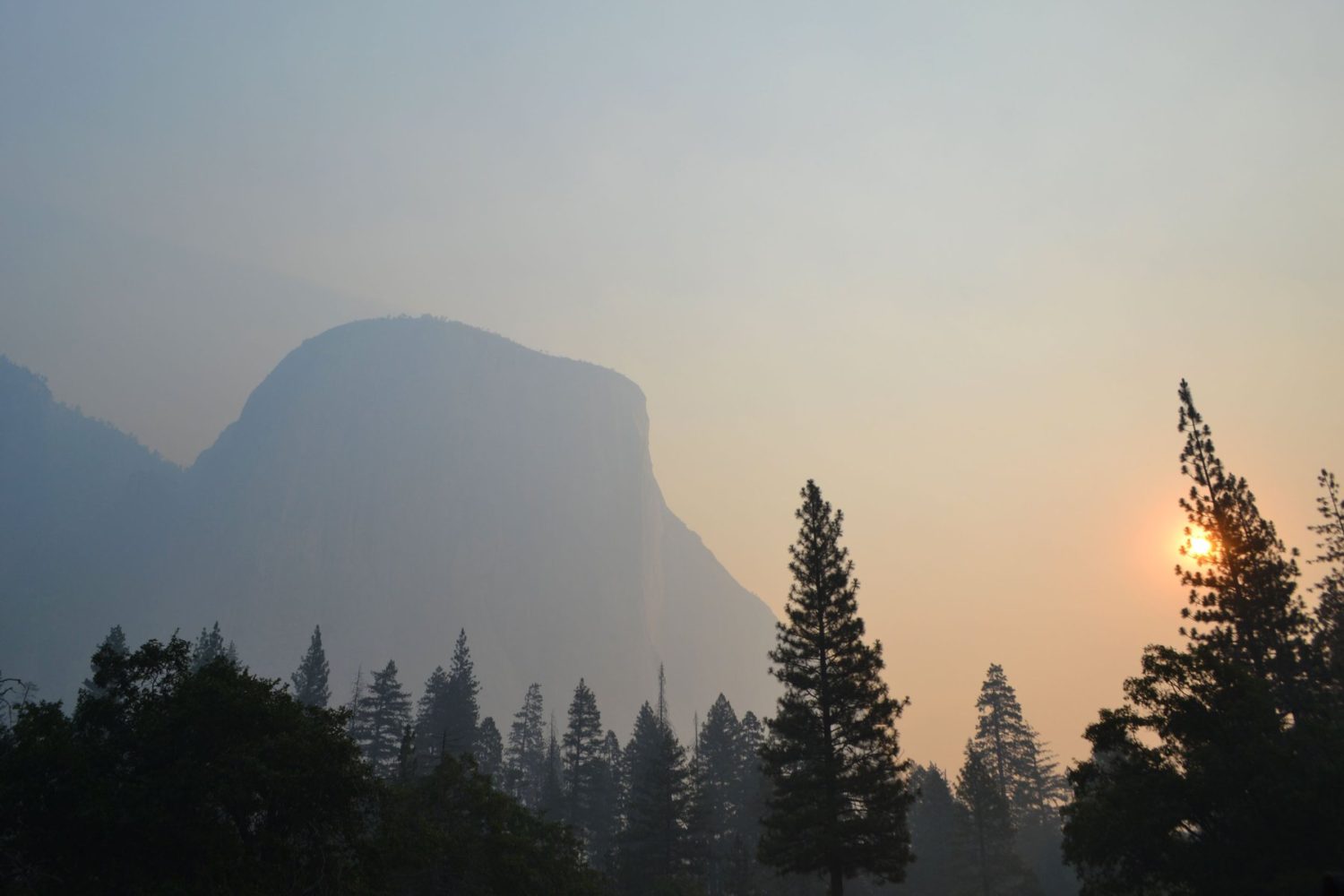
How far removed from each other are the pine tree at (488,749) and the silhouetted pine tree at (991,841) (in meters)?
45.0

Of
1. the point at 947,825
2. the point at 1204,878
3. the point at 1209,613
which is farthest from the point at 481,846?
the point at 947,825

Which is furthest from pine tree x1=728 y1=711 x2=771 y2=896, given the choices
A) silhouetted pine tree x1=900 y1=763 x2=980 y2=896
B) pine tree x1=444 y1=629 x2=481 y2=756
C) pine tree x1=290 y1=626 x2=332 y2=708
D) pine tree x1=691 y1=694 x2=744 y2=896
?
pine tree x1=290 y1=626 x2=332 y2=708

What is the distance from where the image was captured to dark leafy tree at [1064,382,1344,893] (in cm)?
2280

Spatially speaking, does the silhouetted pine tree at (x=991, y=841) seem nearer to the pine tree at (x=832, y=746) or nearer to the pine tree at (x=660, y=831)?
the pine tree at (x=660, y=831)

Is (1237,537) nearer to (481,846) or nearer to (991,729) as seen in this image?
(481,846)

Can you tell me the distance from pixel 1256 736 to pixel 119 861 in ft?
97.1

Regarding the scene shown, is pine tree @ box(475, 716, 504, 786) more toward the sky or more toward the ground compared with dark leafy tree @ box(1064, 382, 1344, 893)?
more toward the sky

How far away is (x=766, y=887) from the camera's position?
59219mm

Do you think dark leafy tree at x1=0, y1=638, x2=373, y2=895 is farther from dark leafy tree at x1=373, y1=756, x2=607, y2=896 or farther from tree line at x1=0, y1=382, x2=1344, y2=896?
dark leafy tree at x1=373, y1=756, x2=607, y2=896

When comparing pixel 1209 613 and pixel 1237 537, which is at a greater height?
pixel 1237 537

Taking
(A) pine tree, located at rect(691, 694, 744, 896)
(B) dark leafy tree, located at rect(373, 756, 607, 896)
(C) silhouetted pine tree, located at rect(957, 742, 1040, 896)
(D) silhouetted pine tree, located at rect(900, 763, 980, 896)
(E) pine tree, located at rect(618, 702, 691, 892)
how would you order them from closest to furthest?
(B) dark leafy tree, located at rect(373, 756, 607, 896) < (E) pine tree, located at rect(618, 702, 691, 892) < (C) silhouetted pine tree, located at rect(957, 742, 1040, 896) < (D) silhouetted pine tree, located at rect(900, 763, 980, 896) < (A) pine tree, located at rect(691, 694, 744, 896)

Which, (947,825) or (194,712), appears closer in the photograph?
(194,712)

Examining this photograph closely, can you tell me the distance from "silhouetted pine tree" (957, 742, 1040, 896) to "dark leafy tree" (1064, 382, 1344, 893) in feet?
104

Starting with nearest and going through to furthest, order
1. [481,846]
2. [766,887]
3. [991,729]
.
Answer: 1. [481,846]
2. [766,887]
3. [991,729]
